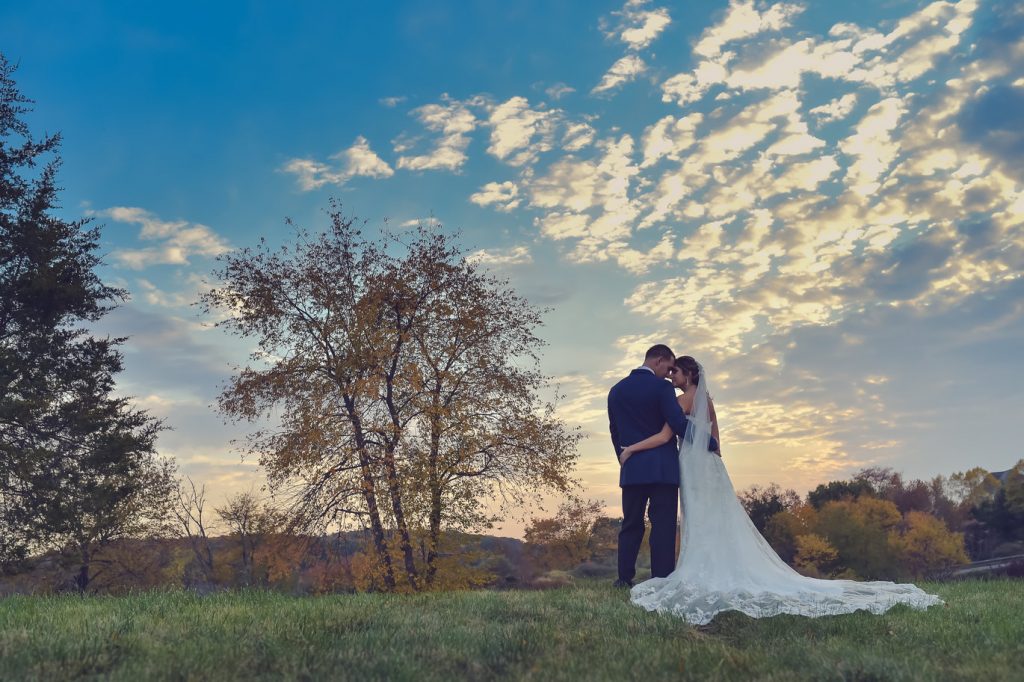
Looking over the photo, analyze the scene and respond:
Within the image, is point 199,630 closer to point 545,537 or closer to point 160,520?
point 160,520

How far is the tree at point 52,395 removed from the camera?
102ft

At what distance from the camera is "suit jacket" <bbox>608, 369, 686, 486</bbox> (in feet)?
34.8

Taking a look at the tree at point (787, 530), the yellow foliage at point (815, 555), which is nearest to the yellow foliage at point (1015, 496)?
the yellow foliage at point (815, 555)

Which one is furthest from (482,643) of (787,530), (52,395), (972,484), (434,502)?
(972,484)

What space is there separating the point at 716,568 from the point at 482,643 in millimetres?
4441

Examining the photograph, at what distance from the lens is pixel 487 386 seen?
2772cm

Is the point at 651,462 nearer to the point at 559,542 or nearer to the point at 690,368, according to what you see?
the point at 690,368

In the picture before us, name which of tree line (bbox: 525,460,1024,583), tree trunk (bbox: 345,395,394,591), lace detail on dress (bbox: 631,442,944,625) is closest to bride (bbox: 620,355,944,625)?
lace detail on dress (bbox: 631,442,944,625)

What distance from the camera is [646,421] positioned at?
10.9 meters

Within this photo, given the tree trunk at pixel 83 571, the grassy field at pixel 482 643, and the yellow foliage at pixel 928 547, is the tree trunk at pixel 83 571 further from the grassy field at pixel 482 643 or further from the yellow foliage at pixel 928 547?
the yellow foliage at pixel 928 547

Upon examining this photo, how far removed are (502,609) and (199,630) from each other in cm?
318

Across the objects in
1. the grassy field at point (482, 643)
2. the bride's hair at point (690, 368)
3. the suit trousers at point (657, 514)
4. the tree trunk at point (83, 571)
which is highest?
the bride's hair at point (690, 368)

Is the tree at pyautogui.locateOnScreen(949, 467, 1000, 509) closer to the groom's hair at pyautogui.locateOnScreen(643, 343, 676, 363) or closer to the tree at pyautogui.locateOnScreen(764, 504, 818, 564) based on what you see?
the tree at pyautogui.locateOnScreen(764, 504, 818, 564)

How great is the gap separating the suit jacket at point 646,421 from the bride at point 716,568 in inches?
6.8
